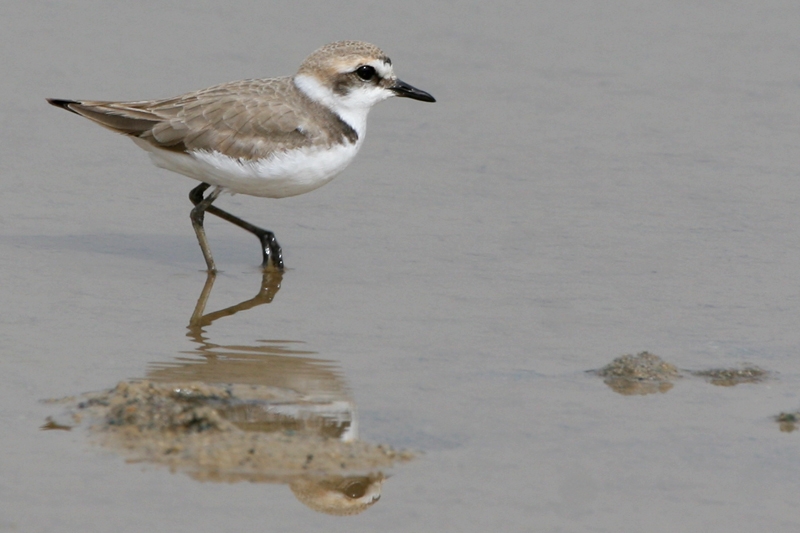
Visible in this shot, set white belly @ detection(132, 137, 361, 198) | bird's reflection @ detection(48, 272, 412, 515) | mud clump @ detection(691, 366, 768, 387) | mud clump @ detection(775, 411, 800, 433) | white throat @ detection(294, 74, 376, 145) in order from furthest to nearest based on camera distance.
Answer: white throat @ detection(294, 74, 376, 145) → white belly @ detection(132, 137, 361, 198) → mud clump @ detection(691, 366, 768, 387) → mud clump @ detection(775, 411, 800, 433) → bird's reflection @ detection(48, 272, 412, 515)

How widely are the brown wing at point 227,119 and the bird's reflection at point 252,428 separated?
2.02 metres

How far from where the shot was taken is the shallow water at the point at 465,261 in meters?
5.54

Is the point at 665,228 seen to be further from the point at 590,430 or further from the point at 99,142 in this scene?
the point at 99,142

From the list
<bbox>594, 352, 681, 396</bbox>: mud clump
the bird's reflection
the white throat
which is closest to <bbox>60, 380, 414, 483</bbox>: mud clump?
the bird's reflection

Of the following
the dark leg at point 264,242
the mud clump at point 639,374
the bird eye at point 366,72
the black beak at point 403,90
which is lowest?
the mud clump at point 639,374

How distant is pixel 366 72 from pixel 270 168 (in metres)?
1.12

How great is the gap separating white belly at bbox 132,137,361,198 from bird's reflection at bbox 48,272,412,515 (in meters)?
1.82

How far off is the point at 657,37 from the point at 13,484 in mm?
9959

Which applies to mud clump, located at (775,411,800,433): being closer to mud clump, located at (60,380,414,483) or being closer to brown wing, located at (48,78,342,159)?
mud clump, located at (60,380,414,483)

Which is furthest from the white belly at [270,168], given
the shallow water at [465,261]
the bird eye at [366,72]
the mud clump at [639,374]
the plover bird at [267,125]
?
the mud clump at [639,374]

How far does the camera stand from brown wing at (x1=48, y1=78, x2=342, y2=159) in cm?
836

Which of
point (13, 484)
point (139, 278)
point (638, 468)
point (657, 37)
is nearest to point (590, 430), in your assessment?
point (638, 468)

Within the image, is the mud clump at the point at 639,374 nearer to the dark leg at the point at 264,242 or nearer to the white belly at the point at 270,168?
the white belly at the point at 270,168

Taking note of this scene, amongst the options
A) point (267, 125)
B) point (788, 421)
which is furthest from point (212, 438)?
point (267, 125)
